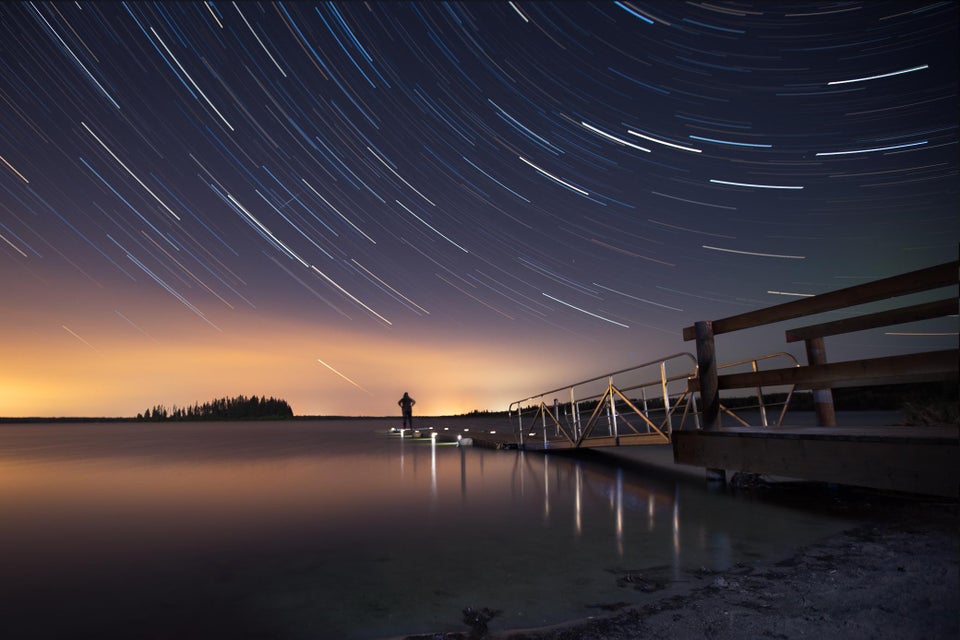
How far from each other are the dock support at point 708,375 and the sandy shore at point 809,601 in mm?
1559

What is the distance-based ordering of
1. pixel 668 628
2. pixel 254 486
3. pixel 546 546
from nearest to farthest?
1. pixel 668 628
2. pixel 546 546
3. pixel 254 486

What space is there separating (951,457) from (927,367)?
0.62 meters

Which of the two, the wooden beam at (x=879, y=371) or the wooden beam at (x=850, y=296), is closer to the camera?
the wooden beam at (x=850, y=296)

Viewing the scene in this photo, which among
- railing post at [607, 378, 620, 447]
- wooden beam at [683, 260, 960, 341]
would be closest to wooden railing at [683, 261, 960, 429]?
wooden beam at [683, 260, 960, 341]

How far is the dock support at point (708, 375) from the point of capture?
603 centimetres

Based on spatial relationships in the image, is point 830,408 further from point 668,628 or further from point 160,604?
point 160,604

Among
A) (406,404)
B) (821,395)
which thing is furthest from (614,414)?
Answer: (406,404)

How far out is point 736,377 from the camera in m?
5.81

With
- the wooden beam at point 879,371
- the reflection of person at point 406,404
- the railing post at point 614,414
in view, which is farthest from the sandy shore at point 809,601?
the reflection of person at point 406,404

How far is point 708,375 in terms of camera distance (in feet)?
19.9

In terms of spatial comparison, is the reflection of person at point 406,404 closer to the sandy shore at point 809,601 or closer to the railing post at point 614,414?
the railing post at point 614,414

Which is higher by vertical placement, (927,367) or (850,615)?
(927,367)

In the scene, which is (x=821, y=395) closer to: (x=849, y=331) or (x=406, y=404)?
(x=849, y=331)

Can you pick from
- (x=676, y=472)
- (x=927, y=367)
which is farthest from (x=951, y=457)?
(x=676, y=472)
